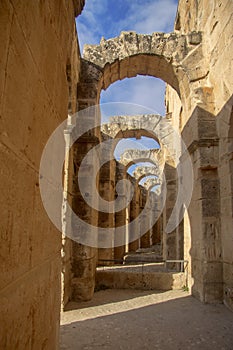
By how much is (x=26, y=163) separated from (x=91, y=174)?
16.8ft

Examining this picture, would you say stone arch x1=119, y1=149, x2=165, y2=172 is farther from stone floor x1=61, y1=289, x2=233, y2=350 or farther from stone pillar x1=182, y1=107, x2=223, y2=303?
stone floor x1=61, y1=289, x2=233, y2=350

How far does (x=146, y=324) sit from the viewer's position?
4492 millimetres

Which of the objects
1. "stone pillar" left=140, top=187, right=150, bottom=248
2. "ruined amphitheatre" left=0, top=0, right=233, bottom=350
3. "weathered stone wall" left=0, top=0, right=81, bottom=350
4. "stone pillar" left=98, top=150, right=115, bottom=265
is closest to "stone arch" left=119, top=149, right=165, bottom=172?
"ruined amphitheatre" left=0, top=0, right=233, bottom=350

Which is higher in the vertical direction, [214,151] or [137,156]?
[137,156]

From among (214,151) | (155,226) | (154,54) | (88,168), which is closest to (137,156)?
(154,54)

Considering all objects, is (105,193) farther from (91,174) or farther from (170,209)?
(91,174)

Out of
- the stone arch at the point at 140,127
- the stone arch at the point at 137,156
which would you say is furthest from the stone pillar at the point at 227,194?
the stone arch at the point at 137,156

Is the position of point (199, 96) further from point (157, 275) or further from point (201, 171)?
point (157, 275)

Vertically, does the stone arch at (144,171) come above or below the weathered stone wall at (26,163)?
above

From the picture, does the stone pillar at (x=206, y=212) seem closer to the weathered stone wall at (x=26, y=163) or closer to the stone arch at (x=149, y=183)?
the weathered stone wall at (x=26, y=163)

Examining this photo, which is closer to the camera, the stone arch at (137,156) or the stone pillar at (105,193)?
the stone pillar at (105,193)

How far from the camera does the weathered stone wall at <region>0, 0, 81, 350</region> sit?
1.15m

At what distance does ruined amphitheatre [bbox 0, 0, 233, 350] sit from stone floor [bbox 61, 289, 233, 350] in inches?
1.5

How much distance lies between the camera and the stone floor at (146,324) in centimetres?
378
